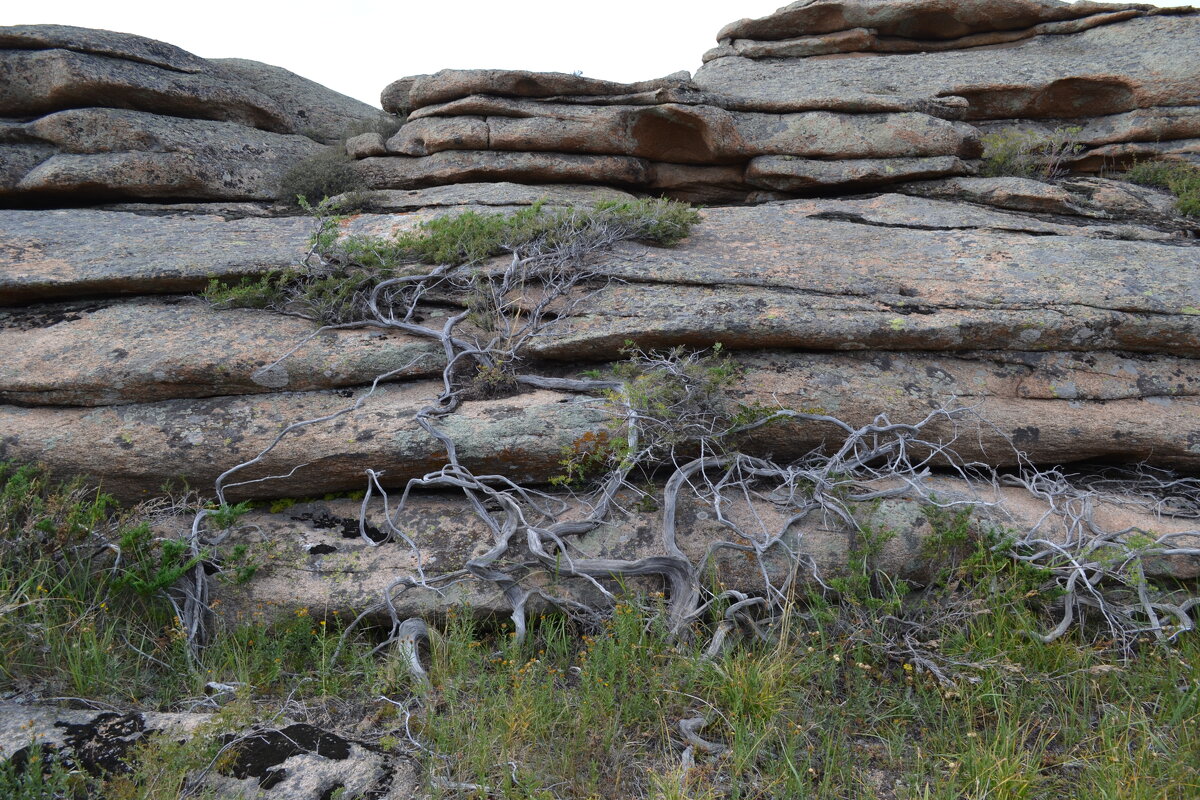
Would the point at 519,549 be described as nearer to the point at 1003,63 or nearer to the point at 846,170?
the point at 846,170

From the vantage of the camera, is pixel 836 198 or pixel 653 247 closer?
pixel 653 247

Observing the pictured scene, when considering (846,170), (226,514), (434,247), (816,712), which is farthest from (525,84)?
(816,712)

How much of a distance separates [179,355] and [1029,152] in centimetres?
1069

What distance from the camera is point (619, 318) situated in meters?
6.66

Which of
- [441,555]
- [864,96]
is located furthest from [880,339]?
[864,96]

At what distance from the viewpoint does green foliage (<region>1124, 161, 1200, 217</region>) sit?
8812 millimetres

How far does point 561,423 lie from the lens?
20.1ft

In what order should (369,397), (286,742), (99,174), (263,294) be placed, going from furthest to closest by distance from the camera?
(99,174)
(263,294)
(369,397)
(286,742)

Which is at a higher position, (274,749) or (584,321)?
(584,321)

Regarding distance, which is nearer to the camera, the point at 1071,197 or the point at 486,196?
the point at 486,196

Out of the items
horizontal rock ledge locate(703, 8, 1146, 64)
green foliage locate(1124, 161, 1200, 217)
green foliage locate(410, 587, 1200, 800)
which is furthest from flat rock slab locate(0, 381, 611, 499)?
horizontal rock ledge locate(703, 8, 1146, 64)

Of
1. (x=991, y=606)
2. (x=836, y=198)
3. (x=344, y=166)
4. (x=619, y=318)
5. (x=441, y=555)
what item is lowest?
(x=991, y=606)

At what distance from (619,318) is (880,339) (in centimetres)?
236

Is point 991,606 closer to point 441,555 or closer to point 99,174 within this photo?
point 441,555
